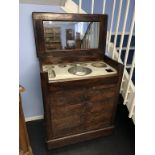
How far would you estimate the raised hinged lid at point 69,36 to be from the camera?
1282 millimetres

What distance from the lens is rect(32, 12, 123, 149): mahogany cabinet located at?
119 cm

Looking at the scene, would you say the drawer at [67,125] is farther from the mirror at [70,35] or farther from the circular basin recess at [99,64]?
the mirror at [70,35]

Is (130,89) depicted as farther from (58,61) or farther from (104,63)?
(58,61)

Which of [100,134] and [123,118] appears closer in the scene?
[100,134]

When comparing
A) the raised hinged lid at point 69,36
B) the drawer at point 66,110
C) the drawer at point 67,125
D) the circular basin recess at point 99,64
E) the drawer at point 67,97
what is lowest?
the drawer at point 67,125

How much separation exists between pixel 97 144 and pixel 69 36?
Answer: 114 cm

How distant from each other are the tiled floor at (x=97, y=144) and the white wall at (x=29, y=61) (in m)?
0.25

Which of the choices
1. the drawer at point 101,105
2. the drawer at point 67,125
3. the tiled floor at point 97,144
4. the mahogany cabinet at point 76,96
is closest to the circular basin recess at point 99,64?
the mahogany cabinet at point 76,96

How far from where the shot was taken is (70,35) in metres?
1.40
